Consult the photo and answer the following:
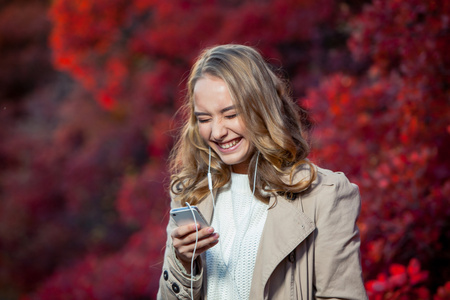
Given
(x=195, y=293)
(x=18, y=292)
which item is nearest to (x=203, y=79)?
(x=195, y=293)

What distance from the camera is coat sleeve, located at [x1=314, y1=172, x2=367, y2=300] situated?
1727mm

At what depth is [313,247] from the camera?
1.79 meters

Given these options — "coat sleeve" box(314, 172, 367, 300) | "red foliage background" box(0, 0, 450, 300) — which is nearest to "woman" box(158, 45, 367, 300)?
"coat sleeve" box(314, 172, 367, 300)

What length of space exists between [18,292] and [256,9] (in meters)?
4.82

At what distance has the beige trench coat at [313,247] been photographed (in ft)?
5.68

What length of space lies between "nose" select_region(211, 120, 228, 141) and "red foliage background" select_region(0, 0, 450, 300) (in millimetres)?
928

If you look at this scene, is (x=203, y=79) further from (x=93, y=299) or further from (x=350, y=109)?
(x=93, y=299)

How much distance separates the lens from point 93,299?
5.45m

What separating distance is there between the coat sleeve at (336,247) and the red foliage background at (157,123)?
100cm

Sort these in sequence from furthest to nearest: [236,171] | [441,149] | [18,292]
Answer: [18,292], [441,149], [236,171]

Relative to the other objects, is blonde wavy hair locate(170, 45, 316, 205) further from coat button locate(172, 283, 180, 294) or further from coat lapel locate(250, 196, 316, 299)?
coat button locate(172, 283, 180, 294)

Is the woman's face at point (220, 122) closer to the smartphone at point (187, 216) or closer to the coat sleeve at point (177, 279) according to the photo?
the smartphone at point (187, 216)

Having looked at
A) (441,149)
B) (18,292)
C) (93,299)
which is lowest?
(18,292)

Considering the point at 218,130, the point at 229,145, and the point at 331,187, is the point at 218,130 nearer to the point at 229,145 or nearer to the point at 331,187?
the point at 229,145
